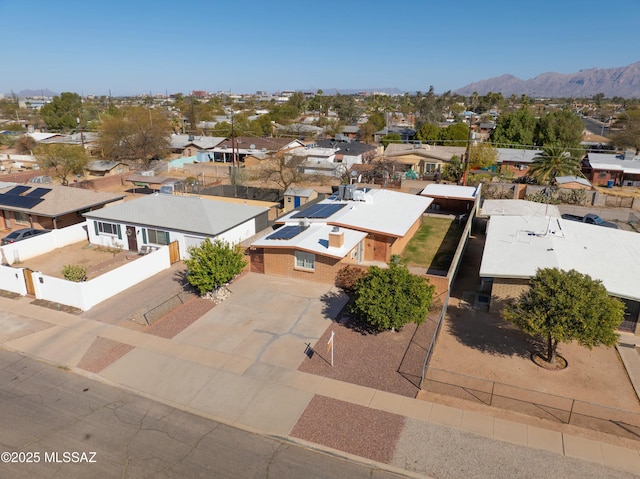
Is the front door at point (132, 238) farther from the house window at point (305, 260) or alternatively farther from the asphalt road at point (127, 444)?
the asphalt road at point (127, 444)

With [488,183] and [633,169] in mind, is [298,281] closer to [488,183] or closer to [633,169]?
[488,183]

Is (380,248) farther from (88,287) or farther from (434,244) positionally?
(88,287)

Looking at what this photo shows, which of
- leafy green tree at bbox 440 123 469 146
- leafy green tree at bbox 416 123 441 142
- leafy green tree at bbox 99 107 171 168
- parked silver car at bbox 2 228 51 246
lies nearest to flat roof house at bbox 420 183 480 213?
parked silver car at bbox 2 228 51 246

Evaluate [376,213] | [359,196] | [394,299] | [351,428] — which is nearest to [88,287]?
[394,299]

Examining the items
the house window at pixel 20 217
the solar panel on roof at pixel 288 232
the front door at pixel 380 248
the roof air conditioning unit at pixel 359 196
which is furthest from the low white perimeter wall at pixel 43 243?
the front door at pixel 380 248

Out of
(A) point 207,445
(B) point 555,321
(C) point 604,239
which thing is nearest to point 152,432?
(A) point 207,445

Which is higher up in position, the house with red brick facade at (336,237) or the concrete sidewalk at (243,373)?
the house with red brick facade at (336,237)

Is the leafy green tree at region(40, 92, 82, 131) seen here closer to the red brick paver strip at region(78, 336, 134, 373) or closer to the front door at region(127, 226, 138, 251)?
the front door at region(127, 226, 138, 251)
